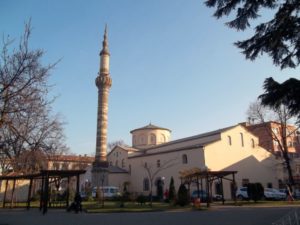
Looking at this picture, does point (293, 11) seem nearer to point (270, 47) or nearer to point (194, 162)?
point (270, 47)

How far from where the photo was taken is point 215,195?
119ft

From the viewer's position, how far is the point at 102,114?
4891 cm

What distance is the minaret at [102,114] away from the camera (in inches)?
1882

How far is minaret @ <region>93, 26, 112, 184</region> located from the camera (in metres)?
47.8

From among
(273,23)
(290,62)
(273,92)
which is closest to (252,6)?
(273,23)

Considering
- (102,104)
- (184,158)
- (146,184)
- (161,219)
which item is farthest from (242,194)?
(102,104)

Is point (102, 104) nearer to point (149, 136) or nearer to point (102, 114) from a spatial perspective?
point (102, 114)

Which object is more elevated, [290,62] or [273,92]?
[290,62]

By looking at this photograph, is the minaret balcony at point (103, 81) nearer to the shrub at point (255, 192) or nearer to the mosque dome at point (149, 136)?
the mosque dome at point (149, 136)

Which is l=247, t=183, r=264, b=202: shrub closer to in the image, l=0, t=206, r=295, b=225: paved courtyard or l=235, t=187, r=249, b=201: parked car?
l=235, t=187, r=249, b=201: parked car

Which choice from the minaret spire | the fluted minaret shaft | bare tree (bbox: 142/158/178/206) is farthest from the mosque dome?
the minaret spire

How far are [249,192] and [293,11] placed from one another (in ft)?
76.2

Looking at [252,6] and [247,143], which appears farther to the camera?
[247,143]

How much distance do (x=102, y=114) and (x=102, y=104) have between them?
1.68 m
